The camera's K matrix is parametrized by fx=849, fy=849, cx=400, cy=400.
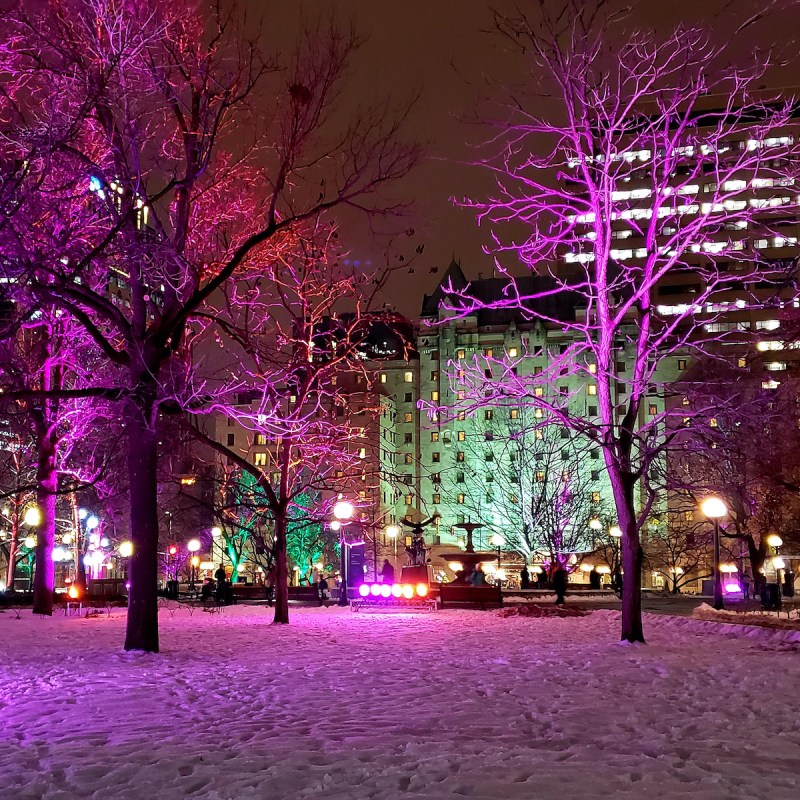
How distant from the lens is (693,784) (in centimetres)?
562

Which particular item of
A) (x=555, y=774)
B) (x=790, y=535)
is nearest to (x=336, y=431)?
(x=555, y=774)

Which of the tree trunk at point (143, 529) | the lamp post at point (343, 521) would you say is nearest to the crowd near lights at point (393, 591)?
the lamp post at point (343, 521)

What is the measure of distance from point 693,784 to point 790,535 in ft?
116

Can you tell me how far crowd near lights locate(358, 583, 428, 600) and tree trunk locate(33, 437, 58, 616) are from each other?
9.49m

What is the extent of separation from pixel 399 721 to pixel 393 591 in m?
19.7

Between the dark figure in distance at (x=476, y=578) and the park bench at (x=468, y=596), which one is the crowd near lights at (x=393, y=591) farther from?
the dark figure in distance at (x=476, y=578)

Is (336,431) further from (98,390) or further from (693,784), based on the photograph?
(693,784)

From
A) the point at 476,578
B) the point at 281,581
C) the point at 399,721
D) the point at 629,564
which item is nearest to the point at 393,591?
the point at 476,578

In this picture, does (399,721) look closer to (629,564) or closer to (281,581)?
(629,564)

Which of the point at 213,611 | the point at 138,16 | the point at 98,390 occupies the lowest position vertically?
the point at 213,611

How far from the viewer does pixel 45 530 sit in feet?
75.3

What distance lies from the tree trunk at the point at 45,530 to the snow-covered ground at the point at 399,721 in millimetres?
8167

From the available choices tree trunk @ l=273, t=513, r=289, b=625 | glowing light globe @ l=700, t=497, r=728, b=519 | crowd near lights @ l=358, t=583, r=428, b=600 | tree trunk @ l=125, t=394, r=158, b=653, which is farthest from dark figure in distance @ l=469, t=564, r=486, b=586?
tree trunk @ l=125, t=394, r=158, b=653

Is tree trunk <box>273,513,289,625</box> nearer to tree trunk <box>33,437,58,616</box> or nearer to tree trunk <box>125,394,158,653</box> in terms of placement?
tree trunk <box>33,437,58,616</box>
